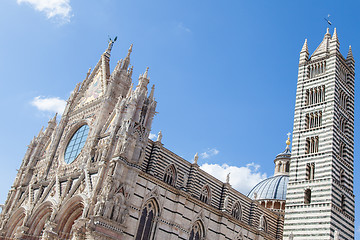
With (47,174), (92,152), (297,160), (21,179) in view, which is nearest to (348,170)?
(297,160)

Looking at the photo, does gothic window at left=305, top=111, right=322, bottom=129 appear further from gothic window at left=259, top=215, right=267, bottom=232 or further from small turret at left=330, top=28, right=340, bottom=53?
gothic window at left=259, top=215, right=267, bottom=232

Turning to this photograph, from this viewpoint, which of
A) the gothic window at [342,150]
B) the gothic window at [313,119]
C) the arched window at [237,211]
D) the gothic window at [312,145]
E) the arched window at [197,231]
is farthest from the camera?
the arched window at [237,211]

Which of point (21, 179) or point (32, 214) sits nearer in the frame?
point (32, 214)

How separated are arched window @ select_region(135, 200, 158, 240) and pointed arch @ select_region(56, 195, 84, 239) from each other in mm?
3600

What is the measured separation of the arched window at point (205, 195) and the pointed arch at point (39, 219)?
10105mm

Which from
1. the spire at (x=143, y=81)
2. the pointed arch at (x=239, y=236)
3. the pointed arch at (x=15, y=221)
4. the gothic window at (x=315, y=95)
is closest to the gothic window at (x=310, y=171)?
the gothic window at (x=315, y=95)

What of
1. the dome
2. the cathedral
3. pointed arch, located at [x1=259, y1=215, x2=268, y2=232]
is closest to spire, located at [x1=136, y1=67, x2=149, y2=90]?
the cathedral

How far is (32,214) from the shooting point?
26.8 metres

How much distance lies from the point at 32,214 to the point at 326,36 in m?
26.4

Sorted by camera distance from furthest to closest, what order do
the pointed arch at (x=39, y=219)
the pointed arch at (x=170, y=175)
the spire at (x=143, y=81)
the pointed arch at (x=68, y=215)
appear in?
the pointed arch at (x=170, y=175)
the pointed arch at (x=39, y=219)
the spire at (x=143, y=81)
the pointed arch at (x=68, y=215)

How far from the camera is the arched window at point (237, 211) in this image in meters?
30.4

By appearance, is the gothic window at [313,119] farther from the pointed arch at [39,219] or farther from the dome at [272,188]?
the pointed arch at [39,219]

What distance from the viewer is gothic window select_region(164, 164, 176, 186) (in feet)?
86.6

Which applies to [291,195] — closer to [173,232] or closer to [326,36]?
[173,232]
